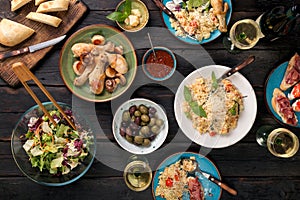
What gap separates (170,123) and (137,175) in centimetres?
34

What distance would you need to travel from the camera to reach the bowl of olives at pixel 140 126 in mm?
2074

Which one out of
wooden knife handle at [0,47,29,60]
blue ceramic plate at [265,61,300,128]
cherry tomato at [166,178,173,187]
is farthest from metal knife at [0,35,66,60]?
blue ceramic plate at [265,61,300,128]

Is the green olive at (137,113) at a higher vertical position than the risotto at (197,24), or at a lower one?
lower

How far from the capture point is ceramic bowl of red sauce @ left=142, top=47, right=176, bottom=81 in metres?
2.11

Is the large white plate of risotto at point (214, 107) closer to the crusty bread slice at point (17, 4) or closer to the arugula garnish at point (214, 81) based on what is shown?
the arugula garnish at point (214, 81)

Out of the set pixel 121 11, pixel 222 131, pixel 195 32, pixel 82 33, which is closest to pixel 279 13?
pixel 195 32

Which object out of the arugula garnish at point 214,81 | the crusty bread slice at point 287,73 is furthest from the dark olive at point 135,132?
the crusty bread slice at point 287,73

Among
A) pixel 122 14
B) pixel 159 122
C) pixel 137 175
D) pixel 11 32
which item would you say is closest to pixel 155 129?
pixel 159 122

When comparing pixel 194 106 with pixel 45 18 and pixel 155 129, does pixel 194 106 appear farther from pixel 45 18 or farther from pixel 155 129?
pixel 45 18

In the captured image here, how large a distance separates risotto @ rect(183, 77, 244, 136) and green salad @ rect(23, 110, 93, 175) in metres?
0.62

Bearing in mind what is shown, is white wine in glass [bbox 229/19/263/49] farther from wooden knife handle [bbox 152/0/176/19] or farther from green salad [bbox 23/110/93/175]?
green salad [bbox 23/110/93/175]

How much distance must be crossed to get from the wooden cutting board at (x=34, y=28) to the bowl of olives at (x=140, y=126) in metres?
0.54

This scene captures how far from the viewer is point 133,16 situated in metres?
2.10

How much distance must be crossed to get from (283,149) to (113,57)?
1074 mm
